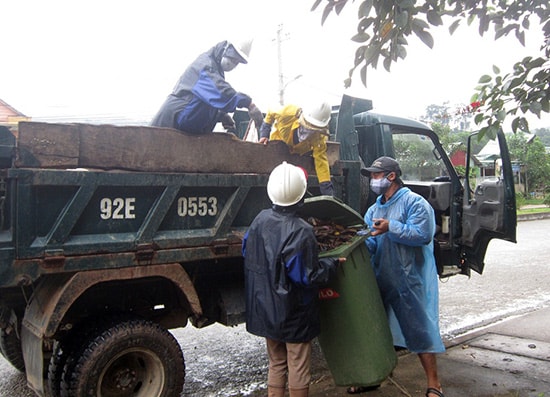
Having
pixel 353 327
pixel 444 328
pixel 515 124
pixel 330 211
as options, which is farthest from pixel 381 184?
pixel 444 328

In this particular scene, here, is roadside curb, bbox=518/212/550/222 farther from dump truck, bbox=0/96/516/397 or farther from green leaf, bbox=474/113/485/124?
dump truck, bbox=0/96/516/397

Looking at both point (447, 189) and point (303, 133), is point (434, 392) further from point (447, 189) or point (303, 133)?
point (447, 189)

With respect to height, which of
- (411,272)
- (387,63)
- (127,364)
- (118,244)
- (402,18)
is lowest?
(127,364)

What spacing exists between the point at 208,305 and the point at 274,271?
127cm

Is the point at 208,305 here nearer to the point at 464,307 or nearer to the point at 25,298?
the point at 25,298

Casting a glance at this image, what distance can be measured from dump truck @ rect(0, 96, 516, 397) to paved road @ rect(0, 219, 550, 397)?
2.41ft

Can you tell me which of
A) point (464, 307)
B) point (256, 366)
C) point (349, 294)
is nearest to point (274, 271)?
point (349, 294)

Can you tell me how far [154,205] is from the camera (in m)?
3.42

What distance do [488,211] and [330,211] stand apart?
Answer: 2589 millimetres

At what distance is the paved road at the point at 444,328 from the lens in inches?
174

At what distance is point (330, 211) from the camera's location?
147 inches

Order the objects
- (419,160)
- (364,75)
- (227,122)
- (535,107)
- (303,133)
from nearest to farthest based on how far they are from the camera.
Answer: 1. (364,75)
2. (535,107)
3. (303,133)
4. (227,122)
5. (419,160)

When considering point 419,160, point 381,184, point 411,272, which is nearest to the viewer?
point 411,272

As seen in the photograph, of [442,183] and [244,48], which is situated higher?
[244,48]
